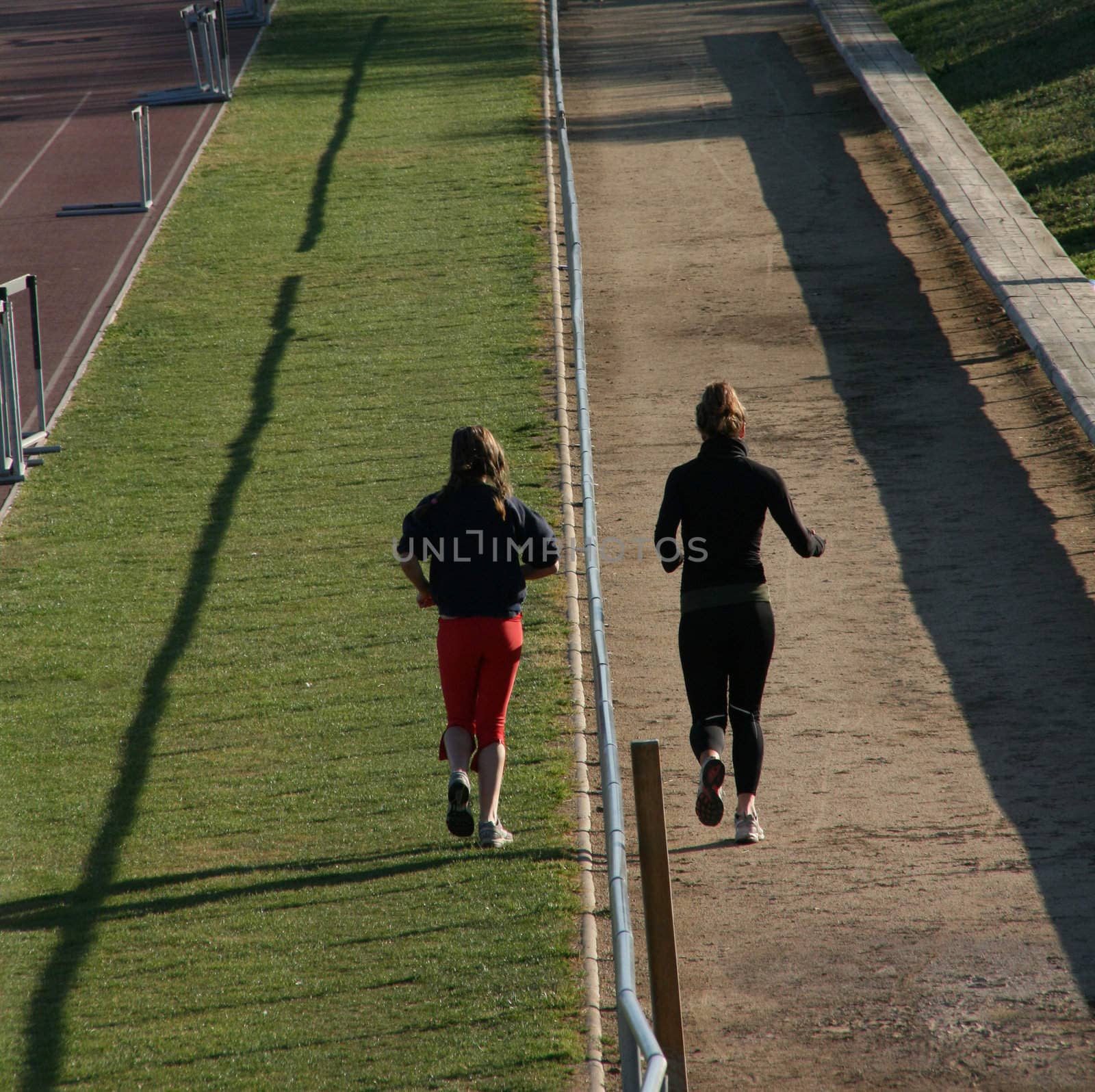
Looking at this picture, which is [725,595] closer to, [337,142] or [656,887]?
[656,887]

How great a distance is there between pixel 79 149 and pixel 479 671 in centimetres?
2032

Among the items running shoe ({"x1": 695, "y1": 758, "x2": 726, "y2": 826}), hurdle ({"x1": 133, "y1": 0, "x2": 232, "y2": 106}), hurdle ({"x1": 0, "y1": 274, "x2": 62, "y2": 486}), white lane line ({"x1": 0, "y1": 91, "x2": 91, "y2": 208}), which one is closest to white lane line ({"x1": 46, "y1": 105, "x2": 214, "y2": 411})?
hurdle ({"x1": 133, "y1": 0, "x2": 232, "y2": 106})

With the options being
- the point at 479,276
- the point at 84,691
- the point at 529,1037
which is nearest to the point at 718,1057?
the point at 529,1037

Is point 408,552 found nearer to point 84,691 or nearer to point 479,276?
point 84,691

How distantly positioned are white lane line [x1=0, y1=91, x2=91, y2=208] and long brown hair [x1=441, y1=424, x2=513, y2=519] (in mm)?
17126

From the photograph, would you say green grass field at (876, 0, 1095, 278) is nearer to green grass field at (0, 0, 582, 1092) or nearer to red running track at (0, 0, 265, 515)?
green grass field at (0, 0, 582, 1092)

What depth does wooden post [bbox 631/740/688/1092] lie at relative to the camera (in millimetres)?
4770

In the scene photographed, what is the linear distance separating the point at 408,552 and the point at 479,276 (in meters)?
11.6

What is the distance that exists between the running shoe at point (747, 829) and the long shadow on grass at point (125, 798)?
2807mm

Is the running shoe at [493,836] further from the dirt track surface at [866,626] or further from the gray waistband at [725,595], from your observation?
the gray waistband at [725,595]

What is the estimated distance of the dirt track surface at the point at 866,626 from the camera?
235 inches

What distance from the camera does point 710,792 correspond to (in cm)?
655

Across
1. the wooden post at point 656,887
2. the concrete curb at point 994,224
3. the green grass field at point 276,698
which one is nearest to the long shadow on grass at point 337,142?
the green grass field at point 276,698

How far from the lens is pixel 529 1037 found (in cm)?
573
